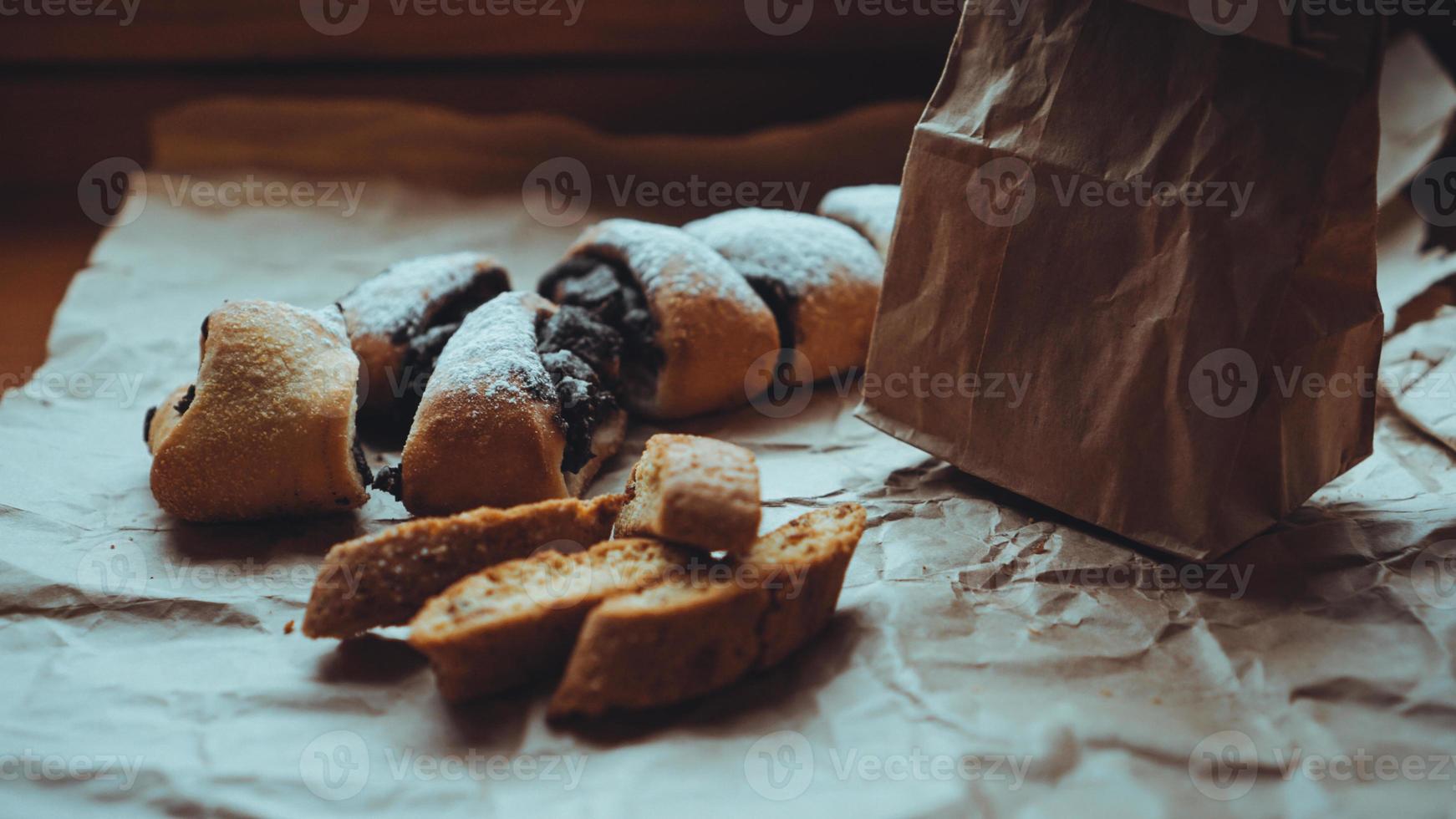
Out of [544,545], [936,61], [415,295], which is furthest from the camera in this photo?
[936,61]

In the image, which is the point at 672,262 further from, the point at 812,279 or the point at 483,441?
the point at 483,441

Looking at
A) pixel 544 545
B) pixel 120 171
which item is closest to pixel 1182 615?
pixel 544 545

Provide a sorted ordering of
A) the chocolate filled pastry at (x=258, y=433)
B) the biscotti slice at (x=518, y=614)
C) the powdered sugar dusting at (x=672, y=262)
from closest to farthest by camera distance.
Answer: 1. the biscotti slice at (x=518, y=614)
2. the chocolate filled pastry at (x=258, y=433)
3. the powdered sugar dusting at (x=672, y=262)

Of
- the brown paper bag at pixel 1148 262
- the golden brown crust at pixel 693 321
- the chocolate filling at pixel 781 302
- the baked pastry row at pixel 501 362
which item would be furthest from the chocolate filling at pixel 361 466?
the brown paper bag at pixel 1148 262

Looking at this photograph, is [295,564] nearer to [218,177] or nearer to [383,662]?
[383,662]

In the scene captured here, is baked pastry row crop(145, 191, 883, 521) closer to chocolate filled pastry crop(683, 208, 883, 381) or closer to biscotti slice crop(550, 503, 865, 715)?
chocolate filled pastry crop(683, 208, 883, 381)

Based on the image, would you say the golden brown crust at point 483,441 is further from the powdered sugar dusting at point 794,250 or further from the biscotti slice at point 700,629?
the powdered sugar dusting at point 794,250
